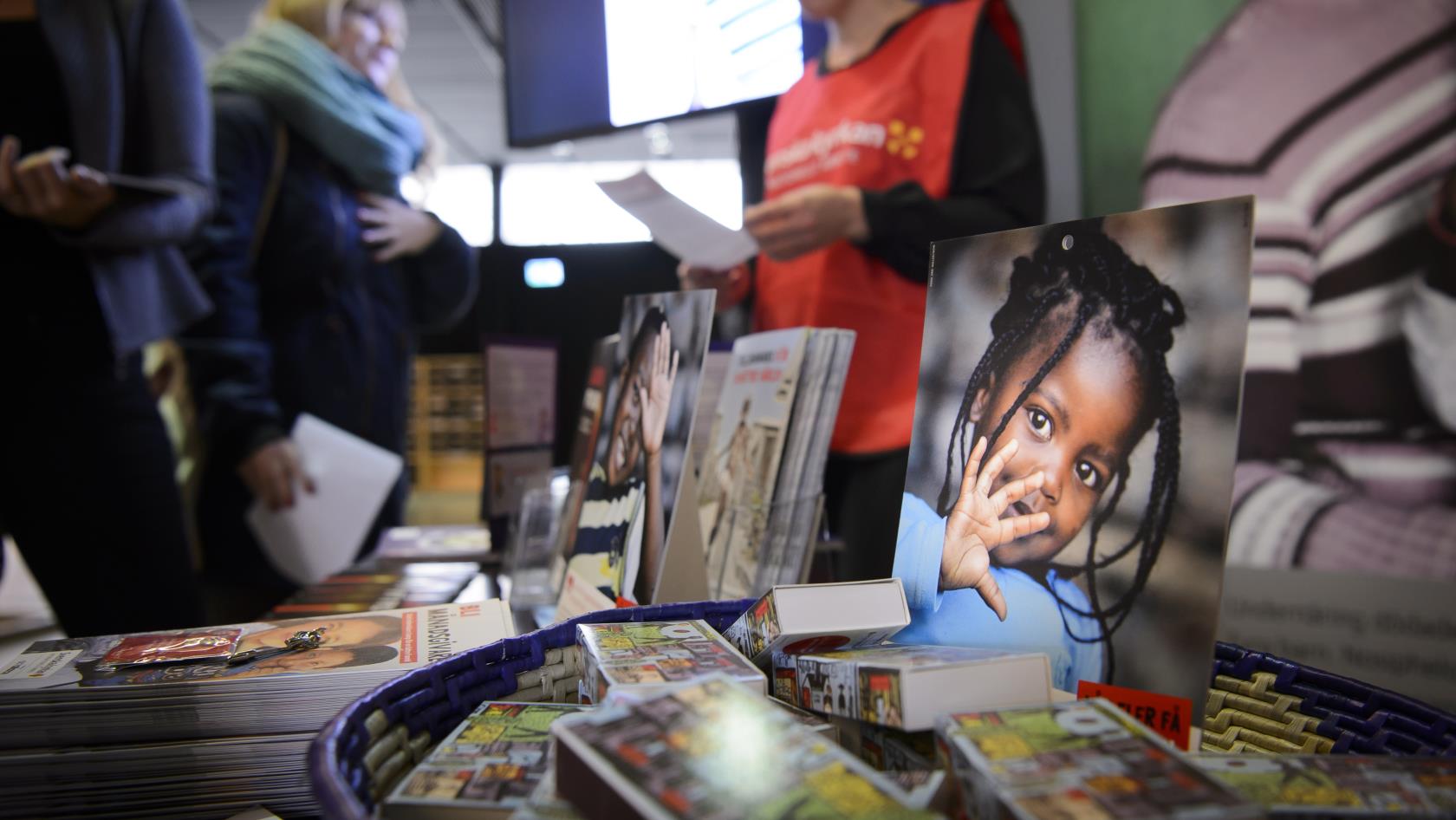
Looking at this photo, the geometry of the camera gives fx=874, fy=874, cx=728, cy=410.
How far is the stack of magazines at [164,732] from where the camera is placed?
51cm

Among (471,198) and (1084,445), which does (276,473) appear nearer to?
(1084,445)

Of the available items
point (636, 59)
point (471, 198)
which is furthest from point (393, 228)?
point (471, 198)

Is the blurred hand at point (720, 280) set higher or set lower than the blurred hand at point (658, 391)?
higher

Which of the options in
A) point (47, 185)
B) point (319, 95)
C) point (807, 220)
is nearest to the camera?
point (807, 220)

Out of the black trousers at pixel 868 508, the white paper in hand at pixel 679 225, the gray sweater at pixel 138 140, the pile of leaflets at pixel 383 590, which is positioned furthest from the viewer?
the gray sweater at pixel 138 140

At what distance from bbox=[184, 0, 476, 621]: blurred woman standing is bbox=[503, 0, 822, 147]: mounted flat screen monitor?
0.54 meters

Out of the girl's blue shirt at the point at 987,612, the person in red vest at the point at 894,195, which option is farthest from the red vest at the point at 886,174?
the girl's blue shirt at the point at 987,612

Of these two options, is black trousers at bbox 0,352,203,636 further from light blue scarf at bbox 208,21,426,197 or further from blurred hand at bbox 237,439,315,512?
light blue scarf at bbox 208,21,426,197

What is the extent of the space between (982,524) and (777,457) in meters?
0.26

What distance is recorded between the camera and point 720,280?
4.27 feet

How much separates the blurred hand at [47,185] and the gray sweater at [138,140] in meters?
0.05

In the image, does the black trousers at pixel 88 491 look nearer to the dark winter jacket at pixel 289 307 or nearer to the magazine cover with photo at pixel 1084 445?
the dark winter jacket at pixel 289 307

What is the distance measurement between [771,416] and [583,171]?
1056 cm

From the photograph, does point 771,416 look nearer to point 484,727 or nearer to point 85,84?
point 484,727
